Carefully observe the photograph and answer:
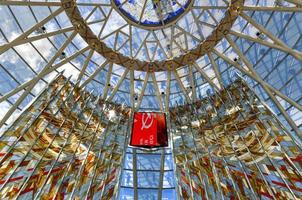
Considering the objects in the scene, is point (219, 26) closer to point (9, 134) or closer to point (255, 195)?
point (255, 195)

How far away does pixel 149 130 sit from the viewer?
61.1 feet

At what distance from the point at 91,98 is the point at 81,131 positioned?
2.44 m

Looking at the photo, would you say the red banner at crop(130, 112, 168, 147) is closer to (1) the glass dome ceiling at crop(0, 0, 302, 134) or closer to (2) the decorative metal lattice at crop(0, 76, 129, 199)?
(2) the decorative metal lattice at crop(0, 76, 129, 199)

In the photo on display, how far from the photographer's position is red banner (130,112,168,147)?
58.8 feet

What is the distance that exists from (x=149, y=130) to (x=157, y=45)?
6656mm

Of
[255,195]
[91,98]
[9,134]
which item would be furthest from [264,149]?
[9,134]

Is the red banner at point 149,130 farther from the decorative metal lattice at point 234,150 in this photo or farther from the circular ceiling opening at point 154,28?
the circular ceiling opening at point 154,28

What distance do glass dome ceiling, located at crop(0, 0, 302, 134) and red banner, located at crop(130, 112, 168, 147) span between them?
195 centimetres

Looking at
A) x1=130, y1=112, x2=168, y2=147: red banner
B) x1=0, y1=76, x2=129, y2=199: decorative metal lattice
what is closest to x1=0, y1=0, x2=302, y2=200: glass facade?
x1=0, y1=76, x2=129, y2=199: decorative metal lattice

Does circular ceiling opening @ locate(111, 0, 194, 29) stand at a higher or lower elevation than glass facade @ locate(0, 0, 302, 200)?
higher

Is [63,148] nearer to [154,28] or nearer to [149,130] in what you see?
[149,130]

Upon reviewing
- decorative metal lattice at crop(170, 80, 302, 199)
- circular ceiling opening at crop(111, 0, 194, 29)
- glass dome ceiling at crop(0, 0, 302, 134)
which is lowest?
decorative metal lattice at crop(170, 80, 302, 199)

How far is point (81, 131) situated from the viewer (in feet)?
59.5

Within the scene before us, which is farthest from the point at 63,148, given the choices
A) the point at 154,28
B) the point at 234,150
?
the point at 154,28
